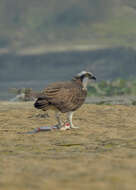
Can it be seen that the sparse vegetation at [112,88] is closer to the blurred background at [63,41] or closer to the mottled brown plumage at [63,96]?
the mottled brown plumage at [63,96]

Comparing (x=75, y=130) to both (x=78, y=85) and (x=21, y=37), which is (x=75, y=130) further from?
(x=21, y=37)

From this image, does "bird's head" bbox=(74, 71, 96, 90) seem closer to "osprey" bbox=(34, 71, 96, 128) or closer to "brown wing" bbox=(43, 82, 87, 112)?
"osprey" bbox=(34, 71, 96, 128)

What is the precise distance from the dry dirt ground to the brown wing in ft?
1.84

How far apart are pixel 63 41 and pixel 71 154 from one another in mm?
93886

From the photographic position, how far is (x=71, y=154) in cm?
988

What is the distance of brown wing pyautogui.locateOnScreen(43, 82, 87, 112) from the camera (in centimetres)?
1271

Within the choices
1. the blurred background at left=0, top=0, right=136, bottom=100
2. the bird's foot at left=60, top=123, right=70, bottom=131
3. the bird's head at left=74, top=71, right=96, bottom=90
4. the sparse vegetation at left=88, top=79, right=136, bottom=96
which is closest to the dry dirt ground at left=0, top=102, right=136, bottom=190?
the bird's foot at left=60, top=123, right=70, bottom=131

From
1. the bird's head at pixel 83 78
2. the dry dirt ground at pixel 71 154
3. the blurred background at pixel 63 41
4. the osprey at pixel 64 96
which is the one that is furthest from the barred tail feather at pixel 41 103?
the blurred background at pixel 63 41

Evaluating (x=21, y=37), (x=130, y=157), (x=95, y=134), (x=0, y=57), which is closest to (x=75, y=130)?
(x=95, y=134)

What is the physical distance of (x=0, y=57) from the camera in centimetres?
8925

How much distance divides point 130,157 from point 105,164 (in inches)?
28.1

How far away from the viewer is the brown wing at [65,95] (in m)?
12.7

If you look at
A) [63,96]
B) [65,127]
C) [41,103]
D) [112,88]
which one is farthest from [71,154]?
[112,88]

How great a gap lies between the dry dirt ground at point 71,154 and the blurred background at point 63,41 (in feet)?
131
